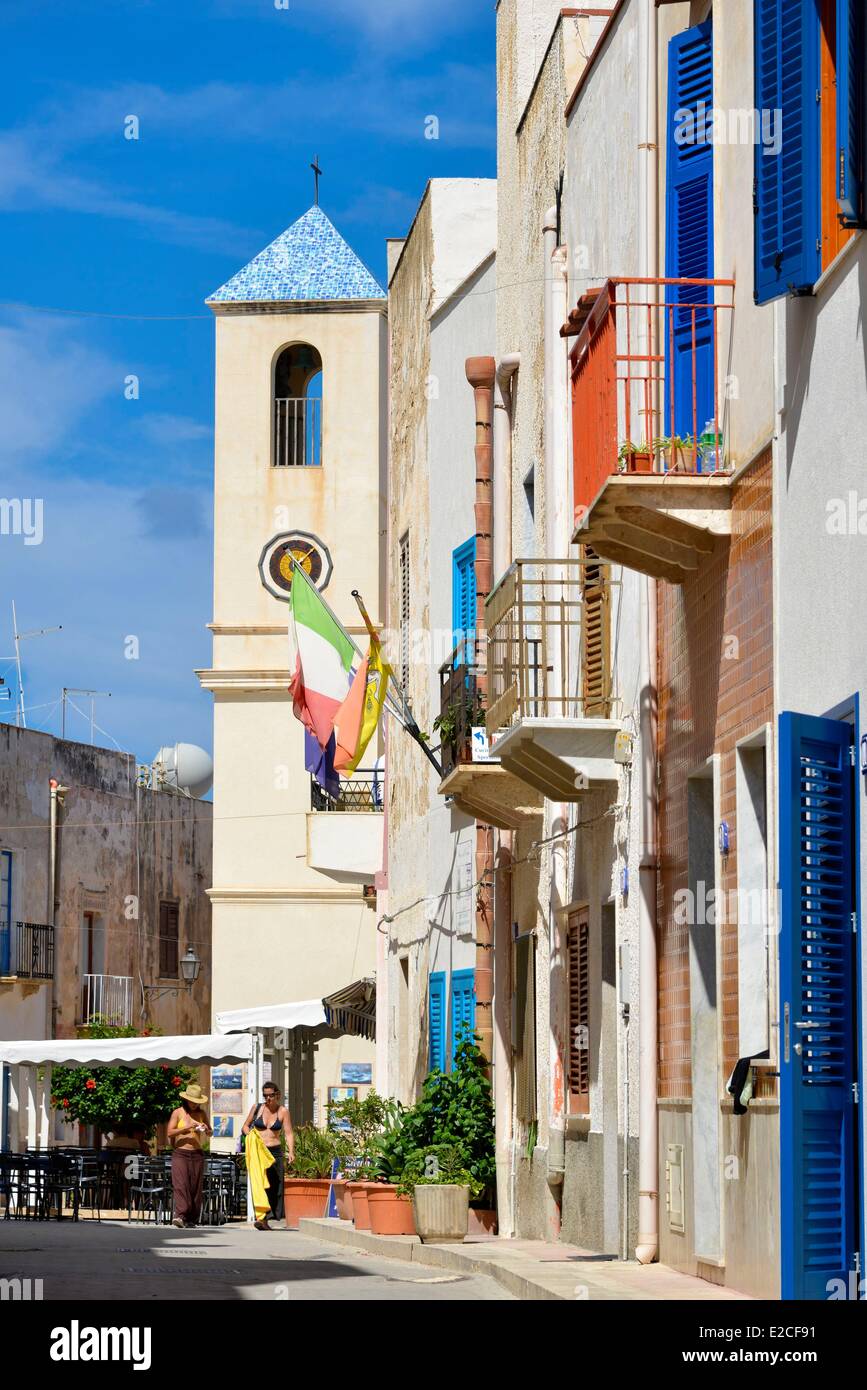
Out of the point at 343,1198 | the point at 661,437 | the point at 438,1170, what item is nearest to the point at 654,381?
the point at 661,437

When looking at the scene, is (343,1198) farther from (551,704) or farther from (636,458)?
(636,458)

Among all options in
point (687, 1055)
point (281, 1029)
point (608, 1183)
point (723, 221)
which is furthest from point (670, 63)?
point (281, 1029)

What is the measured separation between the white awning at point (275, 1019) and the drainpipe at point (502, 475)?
9032 mm

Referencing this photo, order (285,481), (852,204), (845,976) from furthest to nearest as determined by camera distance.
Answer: (285,481) < (845,976) < (852,204)

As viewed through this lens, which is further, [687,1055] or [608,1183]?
[608,1183]

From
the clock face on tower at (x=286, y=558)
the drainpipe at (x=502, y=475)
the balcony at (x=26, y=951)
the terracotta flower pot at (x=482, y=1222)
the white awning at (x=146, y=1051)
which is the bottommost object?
the terracotta flower pot at (x=482, y=1222)

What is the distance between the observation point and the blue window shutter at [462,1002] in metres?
22.4

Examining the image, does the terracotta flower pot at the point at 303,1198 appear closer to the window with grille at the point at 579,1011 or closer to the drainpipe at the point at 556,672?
the drainpipe at the point at 556,672

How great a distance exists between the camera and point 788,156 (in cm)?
1075

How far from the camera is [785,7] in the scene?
10.8 meters

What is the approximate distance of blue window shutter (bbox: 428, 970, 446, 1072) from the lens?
941 inches

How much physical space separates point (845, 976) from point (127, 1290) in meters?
5.88

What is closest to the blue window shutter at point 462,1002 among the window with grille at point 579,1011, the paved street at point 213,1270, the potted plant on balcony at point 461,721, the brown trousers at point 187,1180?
the potted plant on balcony at point 461,721

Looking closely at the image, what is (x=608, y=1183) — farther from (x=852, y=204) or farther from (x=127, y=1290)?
(x=852, y=204)
